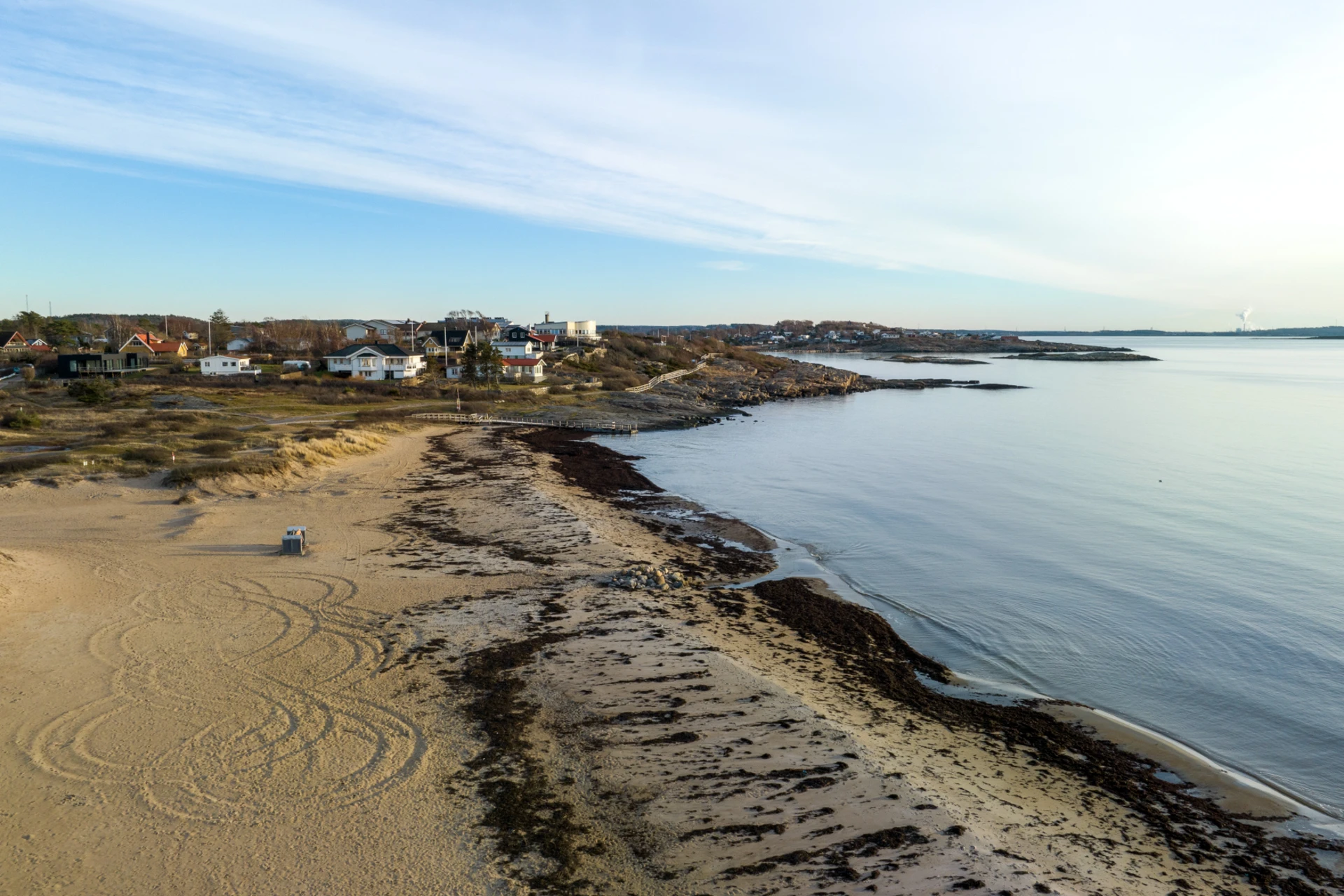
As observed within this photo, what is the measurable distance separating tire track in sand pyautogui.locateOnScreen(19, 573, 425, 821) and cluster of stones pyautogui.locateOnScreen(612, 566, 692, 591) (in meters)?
5.60

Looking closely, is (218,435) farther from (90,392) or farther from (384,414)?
(90,392)

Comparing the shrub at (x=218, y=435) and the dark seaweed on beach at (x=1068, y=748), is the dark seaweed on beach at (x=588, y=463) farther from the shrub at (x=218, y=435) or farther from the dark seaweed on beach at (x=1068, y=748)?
the dark seaweed on beach at (x=1068, y=748)

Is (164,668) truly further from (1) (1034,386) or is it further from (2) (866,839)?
(1) (1034,386)

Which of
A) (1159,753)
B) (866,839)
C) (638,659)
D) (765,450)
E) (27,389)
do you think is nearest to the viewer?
(866,839)

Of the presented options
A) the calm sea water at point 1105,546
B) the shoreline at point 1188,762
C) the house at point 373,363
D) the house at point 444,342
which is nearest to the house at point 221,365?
the house at point 373,363

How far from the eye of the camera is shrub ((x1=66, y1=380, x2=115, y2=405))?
4781cm

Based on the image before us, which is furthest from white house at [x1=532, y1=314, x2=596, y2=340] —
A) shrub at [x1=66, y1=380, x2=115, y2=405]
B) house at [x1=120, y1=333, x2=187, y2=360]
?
shrub at [x1=66, y1=380, x2=115, y2=405]

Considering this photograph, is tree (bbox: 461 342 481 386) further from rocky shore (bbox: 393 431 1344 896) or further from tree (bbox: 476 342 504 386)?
rocky shore (bbox: 393 431 1344 896)

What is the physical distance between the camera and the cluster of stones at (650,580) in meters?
17.3

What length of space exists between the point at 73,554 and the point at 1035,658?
21776 millimetres

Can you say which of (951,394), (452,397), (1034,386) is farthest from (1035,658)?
(1034,386)

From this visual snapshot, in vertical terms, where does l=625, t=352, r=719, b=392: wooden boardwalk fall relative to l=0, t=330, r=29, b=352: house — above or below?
below

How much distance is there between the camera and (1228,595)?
19.2 m

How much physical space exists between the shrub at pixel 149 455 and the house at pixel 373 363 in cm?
4087
